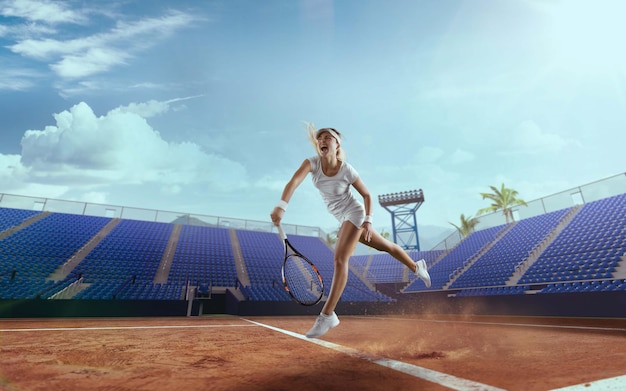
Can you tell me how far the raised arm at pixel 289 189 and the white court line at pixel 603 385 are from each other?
2974 mm

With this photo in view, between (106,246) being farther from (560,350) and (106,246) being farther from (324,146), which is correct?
(560,350)

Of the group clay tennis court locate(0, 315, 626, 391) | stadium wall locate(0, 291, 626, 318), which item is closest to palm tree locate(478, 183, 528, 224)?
stadium wall locate(0, 291, 626, 318)

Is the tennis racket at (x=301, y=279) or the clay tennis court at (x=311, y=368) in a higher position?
the tennis racket at (x=301, y=279)

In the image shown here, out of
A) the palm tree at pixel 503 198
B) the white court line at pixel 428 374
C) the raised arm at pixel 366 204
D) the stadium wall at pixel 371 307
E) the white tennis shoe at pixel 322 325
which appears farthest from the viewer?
the palm tree at pixel 503 198

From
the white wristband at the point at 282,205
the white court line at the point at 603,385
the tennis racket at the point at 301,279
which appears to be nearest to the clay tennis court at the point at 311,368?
the white court line at the point at 603,385

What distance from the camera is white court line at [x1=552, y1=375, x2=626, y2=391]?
2172 millimetres

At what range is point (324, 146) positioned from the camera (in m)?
4.25

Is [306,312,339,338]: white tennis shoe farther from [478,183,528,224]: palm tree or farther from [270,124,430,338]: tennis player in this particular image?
[478,183,528,224]: palm tree

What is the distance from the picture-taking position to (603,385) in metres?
2.27

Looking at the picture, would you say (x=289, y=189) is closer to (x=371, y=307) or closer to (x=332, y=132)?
(x=332, y=132)

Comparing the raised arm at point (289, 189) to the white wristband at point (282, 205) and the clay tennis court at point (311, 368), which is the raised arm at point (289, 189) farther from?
the clay tennis court at point (311, 368)

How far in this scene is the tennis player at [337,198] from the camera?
4156 millimetres

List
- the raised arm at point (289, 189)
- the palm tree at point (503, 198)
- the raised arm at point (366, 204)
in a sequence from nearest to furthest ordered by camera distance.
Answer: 1. the raised arm at point (289, 189)
2. the raised arm at point (366, 204)
3. the palm tree at point (503, 198)

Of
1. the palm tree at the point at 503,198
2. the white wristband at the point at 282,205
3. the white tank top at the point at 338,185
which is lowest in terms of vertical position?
the white wristband at the point at 282,205
